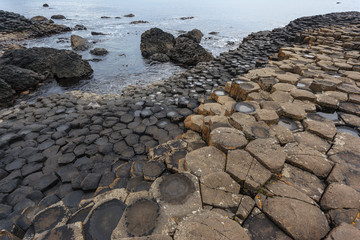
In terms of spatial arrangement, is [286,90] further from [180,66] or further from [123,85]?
[180,66]

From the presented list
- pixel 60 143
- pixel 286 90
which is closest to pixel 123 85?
pixel 60 143

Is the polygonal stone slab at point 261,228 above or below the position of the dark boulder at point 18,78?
above

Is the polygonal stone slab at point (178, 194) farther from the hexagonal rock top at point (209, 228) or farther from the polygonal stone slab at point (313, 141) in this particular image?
the polygonal stone slab at point (313, 141)

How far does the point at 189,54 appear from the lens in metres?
11.2

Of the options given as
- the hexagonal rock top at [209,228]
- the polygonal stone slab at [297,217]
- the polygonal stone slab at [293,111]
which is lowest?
the hexagonal rock top at [209,228]

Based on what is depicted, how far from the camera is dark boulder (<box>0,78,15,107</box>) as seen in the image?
659 cm

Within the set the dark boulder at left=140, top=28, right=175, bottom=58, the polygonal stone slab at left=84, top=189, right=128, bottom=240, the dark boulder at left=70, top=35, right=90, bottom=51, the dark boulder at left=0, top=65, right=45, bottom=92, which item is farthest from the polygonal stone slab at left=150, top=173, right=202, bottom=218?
the dark boulder at left=70, top=35, right=90, bottom=51

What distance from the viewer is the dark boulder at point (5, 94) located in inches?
259

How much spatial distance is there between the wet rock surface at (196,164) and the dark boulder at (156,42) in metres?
8.69

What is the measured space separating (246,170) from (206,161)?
19.7 inches

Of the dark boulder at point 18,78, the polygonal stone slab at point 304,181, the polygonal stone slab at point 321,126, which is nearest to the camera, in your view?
the polygonal stone slab at point 304,181

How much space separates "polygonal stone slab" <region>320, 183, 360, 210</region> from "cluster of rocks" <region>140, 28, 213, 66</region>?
10199 millimetres

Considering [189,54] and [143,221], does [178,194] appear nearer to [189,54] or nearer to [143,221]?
[143,221]

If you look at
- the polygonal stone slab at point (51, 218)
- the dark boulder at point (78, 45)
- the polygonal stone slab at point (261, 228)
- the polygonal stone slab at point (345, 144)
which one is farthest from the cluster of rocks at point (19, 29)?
the polygonal stone slab at point (345, 144)
